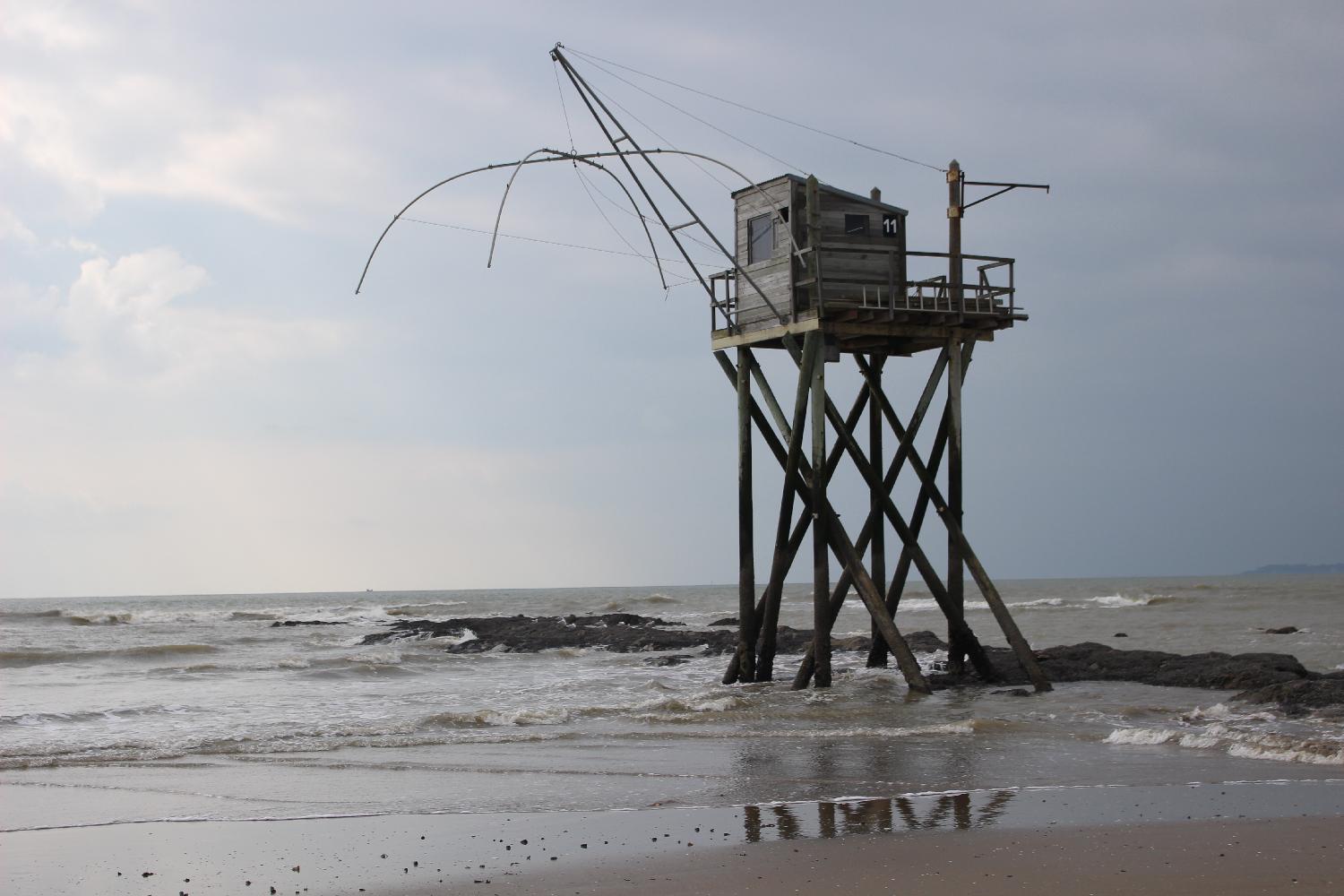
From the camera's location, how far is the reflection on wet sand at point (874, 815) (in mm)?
8805

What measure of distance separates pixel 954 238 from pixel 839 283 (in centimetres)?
202

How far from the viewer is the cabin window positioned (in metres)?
19.1

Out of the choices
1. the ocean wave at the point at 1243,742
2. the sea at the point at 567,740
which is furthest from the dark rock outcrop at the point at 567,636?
the ocean wave at the point at 1243,742

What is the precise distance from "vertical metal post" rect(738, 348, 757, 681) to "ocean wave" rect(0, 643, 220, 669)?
20.5 m

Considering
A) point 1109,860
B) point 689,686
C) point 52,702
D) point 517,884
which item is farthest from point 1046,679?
point 52,702

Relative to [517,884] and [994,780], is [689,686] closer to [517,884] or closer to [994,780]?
[994,780]

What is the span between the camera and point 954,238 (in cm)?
1891

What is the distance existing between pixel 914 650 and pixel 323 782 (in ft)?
57.5

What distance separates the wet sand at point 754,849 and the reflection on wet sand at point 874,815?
28mm

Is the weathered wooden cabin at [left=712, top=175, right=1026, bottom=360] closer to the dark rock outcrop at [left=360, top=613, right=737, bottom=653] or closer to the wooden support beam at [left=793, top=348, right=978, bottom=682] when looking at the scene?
the wooden support beam at [left=793, top=348, right=978, bottom=682]

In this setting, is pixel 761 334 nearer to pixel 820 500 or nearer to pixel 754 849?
pixel 820 500

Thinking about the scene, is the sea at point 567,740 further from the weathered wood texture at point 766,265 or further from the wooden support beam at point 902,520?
the weathered wood texture at point 766,265

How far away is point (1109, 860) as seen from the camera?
7.82 metres

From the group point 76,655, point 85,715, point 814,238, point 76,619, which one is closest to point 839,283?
point 814,238
